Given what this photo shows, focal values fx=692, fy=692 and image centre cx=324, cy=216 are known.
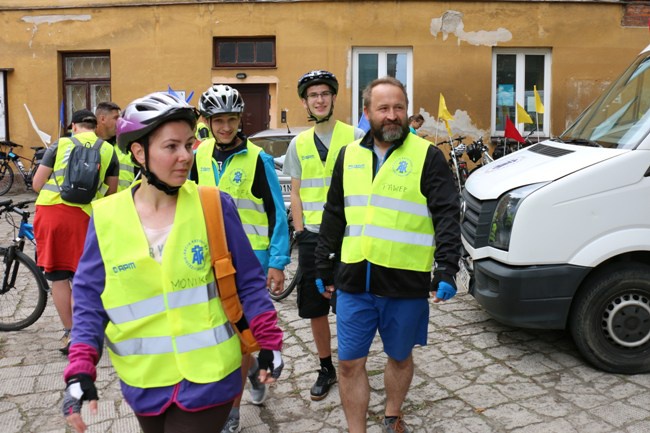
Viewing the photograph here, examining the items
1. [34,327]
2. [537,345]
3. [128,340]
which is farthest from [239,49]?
[128,340]

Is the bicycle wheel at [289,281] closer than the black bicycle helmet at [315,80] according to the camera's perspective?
No

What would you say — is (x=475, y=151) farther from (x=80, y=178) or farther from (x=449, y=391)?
(x=80, y=178)

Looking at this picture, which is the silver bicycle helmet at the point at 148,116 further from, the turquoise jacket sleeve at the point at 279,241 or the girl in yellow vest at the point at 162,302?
the turquoise jacket sleeve at the point at 279,241

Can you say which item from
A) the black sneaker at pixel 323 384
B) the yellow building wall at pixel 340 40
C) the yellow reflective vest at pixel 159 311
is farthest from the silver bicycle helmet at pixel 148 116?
the yellow building wall at pixel 340 40

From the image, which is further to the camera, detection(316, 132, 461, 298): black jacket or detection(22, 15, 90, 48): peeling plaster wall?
detection(22, 15, 90, 48): peeling plaster wall

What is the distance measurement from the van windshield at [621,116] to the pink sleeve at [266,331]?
3335mm

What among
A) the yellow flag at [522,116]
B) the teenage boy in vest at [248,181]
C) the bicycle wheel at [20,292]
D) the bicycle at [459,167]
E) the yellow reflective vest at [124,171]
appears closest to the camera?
the teenage boy in vest at [248,181]

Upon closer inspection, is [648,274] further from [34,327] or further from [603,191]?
[34,327]

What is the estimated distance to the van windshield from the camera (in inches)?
193

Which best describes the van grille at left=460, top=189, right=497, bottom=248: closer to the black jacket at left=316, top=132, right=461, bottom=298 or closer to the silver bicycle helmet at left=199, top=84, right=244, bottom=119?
the black jacket at left=316, top=132, right=461, bottom=298

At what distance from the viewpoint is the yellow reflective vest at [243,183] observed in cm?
416

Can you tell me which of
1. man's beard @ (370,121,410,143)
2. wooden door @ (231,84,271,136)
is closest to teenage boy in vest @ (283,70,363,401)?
man's beard @ (370,121,410,143)

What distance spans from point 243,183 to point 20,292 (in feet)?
10.6

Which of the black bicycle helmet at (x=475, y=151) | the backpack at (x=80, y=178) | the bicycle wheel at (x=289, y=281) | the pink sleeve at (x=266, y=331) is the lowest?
the bicycle wheel at (x=289, y=281)
